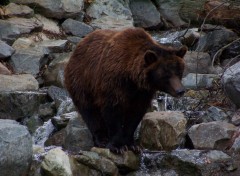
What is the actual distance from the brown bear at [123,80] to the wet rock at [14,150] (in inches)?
43.8

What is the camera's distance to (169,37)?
48.7 feet

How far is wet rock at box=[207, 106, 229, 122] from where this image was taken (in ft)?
30.5

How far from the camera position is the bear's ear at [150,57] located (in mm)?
7410

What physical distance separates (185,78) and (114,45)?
379cm

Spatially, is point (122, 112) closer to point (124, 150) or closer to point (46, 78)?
point (124, 150)

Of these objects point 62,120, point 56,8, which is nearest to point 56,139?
point 62,120

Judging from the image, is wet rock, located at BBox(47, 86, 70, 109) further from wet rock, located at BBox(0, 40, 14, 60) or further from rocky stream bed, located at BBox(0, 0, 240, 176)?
wet rock, located at BBox(0, 40, 14, 60)

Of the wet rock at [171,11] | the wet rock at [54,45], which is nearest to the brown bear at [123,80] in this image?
the wet rock at [54,45]

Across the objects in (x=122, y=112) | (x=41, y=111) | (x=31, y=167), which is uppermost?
(x=122, y=112)

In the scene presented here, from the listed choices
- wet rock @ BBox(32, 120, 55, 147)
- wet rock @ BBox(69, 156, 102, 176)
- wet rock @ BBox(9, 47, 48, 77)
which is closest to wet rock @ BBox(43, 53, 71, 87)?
wet rock @ BBox(9, 47, 48, 77)

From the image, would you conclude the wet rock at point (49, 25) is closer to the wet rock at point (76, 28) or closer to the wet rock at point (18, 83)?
the wet rock at point (76, 28)

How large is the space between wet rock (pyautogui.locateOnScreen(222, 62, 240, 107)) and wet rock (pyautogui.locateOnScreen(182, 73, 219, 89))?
1.56 m

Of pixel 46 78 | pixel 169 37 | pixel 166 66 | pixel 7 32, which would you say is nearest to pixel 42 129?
pixel 46 78

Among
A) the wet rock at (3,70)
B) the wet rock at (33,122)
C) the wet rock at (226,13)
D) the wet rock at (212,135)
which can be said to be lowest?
the wet rock at (33,122)
